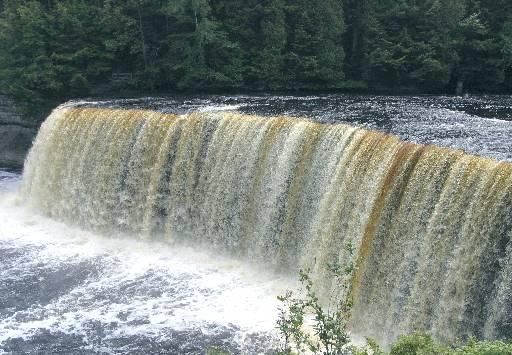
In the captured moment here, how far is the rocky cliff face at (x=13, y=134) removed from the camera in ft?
80.8

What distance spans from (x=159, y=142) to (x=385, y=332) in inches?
345

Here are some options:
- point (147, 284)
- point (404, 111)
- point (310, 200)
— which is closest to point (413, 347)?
point (310, 200)

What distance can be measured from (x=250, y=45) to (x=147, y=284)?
50.7ft

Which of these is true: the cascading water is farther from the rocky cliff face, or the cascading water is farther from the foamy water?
the rocky cliff face

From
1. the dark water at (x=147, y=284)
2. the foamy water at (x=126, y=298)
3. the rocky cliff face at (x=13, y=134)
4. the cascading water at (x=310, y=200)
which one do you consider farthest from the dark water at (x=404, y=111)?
the foamy water at (x=126, y=298)

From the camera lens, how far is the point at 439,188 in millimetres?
11391

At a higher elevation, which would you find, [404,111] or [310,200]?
[404,111]

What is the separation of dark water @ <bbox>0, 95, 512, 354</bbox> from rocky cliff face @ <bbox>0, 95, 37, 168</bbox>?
5.13 metres

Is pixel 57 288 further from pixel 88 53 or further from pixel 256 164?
pixel 88 53

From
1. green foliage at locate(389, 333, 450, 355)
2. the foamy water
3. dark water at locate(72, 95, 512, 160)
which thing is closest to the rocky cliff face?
dark water at locate(72, 95, 512, 160)

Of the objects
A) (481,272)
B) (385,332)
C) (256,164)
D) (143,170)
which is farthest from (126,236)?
(481,272)

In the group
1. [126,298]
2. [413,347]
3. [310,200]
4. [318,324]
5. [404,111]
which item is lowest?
[126,298]

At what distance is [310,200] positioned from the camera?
14375 millimetres

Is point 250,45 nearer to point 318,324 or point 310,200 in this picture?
point 310,200
